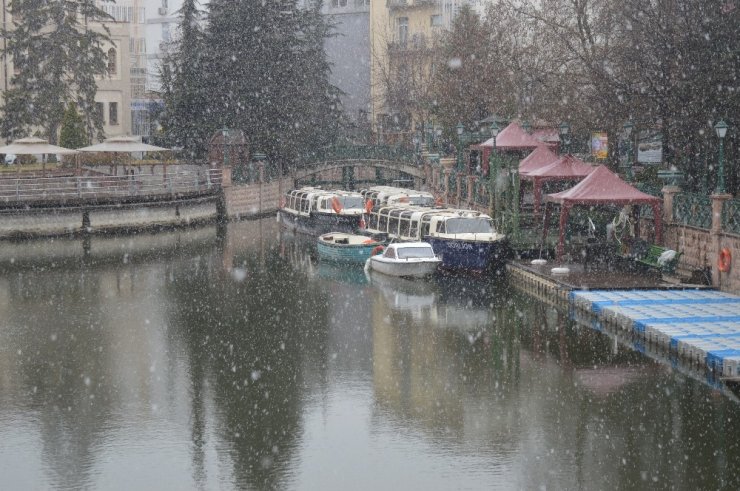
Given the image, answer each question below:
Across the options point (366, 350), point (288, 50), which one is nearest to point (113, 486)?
point (366, 350)

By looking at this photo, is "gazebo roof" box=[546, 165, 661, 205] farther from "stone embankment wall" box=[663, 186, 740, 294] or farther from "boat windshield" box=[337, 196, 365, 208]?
"boat windshield" box=[337, 196, 365, 208]

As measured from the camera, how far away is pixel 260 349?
29875 mm

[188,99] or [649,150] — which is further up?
[188,99]

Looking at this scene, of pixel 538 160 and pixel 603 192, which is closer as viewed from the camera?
pixel 603 192

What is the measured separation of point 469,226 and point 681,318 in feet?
47.3

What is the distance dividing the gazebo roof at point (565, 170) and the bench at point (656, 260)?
23.2ft

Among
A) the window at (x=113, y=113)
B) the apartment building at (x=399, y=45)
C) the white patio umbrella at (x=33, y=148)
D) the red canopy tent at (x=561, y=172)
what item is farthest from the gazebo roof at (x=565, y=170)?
the window at (x=113, y=113)

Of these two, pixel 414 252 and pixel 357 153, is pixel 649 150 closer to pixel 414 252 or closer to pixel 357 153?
pixel 357 153

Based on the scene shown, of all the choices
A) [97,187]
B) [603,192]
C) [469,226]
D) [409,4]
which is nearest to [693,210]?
[603,192]

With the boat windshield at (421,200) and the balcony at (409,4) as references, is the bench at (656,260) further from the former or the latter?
the balcony at (409,4)

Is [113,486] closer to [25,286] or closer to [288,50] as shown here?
[25,286]

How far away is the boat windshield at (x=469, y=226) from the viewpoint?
42.1 metres

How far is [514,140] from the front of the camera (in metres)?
51.9

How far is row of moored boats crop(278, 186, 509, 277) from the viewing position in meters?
40.9
